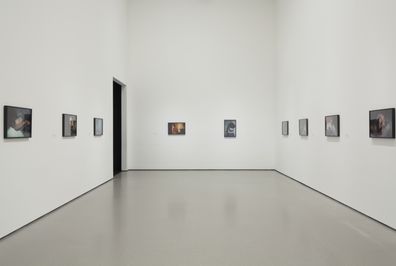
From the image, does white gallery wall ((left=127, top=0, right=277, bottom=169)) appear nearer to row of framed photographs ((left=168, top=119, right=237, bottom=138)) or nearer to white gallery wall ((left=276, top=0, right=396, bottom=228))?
row of framed photographs ((left=168, top=119, right=237, bottom=138))

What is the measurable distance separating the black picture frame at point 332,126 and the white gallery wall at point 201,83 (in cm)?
1088

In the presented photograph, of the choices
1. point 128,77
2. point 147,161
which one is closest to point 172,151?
point 147,161

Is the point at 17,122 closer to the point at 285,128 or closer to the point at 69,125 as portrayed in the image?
the point at 69,125

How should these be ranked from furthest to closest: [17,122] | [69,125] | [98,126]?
[98,126]
[69,125]
[17,122]

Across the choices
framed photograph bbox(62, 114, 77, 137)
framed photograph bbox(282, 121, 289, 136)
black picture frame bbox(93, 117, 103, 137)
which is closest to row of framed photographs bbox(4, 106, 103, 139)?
framed photograph bbox(62, 114, 77, 137)

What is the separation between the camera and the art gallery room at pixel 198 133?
8.68 metres

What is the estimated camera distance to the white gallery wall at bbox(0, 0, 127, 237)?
9.25 m

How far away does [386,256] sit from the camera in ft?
24.1

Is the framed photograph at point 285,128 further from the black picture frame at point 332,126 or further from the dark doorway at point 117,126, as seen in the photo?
the dark doorway at point 117,126

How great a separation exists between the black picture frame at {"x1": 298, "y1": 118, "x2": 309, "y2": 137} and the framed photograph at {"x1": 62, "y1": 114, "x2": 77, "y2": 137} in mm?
11360

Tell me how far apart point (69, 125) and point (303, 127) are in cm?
1168

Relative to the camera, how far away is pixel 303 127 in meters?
17.4

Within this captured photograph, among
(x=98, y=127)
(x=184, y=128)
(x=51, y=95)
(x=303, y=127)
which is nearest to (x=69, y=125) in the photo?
(x=51, y=95)

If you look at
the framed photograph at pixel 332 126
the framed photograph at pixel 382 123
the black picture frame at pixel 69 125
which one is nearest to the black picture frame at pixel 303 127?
the framed photograph at pixel 332 126
